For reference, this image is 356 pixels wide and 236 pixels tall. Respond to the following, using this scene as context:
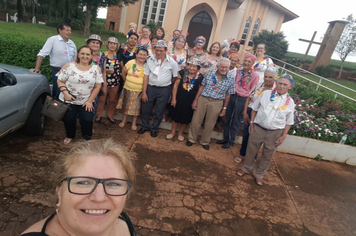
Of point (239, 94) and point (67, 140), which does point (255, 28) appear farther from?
point (67, 140)

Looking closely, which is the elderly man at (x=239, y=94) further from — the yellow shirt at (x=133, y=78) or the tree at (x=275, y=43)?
the tree at (x=275, y=43)

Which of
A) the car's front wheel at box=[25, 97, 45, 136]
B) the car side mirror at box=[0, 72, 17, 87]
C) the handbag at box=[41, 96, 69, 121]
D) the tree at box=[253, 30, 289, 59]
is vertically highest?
the tree at box=[253, 30, 289, 59]

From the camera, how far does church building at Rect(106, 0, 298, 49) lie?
16562 millimetres

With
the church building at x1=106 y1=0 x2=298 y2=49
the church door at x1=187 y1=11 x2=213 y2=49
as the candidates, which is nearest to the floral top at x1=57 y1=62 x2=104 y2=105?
the church building at x1=106 y1=0 x2=298 y2=49

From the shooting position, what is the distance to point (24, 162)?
3.20 m

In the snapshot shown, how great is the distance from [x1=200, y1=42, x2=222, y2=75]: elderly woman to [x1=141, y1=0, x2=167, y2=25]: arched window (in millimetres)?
13611

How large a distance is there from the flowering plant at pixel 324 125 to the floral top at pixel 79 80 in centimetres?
446

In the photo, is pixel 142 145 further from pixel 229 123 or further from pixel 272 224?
pixel 272 224

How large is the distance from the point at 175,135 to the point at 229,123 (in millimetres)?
1232

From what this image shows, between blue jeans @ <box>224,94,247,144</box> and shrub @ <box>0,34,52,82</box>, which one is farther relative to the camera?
shrub @ <box>0,34,52,82</box>

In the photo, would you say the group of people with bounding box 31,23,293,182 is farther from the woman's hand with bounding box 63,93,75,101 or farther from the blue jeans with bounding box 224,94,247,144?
the woman's hand with bounding box 63,93,75,101

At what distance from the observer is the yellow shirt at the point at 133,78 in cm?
450

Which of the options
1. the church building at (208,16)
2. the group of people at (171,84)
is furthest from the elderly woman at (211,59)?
the church building at (208,16)

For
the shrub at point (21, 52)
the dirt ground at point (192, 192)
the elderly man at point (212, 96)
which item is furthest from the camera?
the shrub at point (21, 52)
